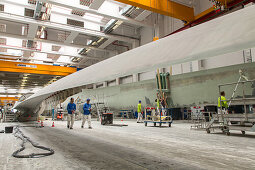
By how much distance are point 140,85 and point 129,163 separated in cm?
183

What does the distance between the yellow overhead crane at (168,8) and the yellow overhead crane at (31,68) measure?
14869mm

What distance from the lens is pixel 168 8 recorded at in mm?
12641

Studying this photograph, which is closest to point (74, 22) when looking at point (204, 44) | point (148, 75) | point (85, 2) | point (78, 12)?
point (78, 12)

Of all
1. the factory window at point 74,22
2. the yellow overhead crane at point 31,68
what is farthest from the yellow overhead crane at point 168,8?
the yellow overhead crane at point 31,68

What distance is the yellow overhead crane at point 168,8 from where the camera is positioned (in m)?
11.5

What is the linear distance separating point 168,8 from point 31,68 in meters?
16.7

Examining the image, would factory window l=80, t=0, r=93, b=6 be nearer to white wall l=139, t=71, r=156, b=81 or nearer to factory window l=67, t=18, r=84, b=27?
factory window l=67, t=18, r=84, b=27

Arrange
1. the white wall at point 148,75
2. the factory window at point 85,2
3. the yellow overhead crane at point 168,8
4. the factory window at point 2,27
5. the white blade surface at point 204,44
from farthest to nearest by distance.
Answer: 1. the white wall at point 148,75
2. the factory window at point 2,27
3. the factory window at point 85,2
4. the yellow overhead crane at point 168,8
5. the white blade surface at point 204,44

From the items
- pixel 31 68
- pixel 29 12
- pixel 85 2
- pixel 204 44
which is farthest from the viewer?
pixel 31 68

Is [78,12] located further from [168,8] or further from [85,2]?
[168,8]

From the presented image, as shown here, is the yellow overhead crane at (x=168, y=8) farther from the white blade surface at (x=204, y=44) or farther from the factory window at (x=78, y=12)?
the white blade surface at (x=204, y=44)

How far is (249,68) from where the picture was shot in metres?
2.60

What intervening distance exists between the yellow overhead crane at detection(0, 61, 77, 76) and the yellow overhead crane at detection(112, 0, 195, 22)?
48.8 ft

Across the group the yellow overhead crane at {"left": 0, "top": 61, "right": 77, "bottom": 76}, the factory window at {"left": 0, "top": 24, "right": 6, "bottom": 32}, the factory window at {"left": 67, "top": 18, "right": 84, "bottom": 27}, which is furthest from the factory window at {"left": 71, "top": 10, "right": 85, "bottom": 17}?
the yellow overhead crane at {"left": 0, "top": 61, "right": 77, "bottom": 76}
